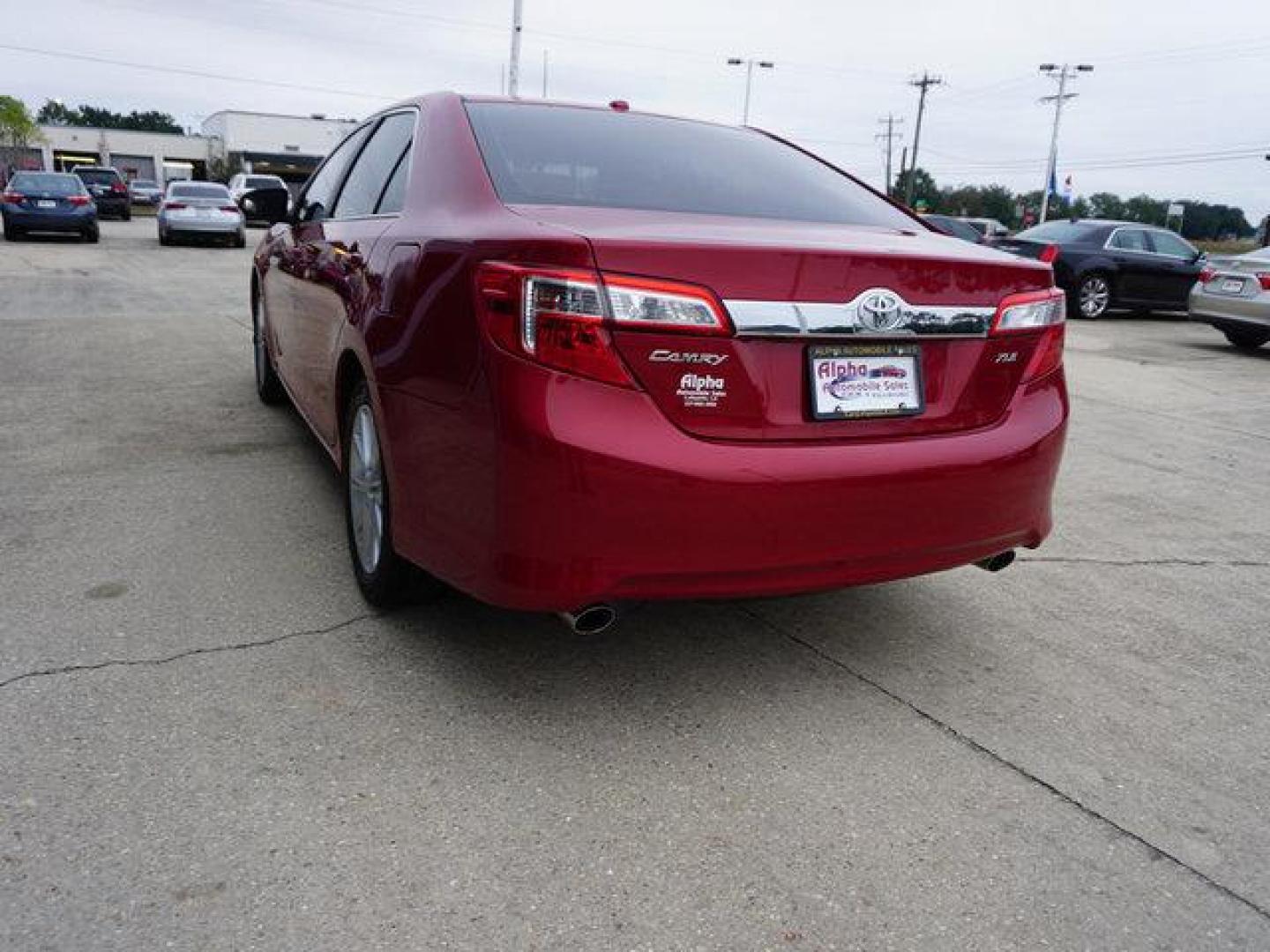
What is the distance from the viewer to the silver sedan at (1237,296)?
475 inches

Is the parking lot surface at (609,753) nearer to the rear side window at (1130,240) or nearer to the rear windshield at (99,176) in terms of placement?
the rear side window at (1130,240)

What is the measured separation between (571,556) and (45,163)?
102158 millimetres

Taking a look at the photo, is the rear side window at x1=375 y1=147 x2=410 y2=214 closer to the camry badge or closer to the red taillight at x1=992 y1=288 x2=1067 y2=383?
the camry badge

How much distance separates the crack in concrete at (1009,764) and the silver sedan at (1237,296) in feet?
36.8

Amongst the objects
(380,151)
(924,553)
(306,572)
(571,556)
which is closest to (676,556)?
(571,556)

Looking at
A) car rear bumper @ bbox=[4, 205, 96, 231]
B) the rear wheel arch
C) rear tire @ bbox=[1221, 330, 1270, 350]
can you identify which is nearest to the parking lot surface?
the rear wheel arch

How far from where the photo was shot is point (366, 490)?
3383 mm

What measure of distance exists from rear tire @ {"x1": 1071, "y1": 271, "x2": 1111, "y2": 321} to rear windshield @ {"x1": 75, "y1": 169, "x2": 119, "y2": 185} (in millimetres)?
31743

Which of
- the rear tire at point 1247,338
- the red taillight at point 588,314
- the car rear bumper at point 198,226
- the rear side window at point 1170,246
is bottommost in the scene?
the rear tire at point 1247,338

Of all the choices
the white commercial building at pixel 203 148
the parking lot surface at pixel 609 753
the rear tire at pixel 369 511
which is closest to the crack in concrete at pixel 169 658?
the parking lot surface at pixel 609 753

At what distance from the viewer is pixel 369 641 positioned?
316 cm

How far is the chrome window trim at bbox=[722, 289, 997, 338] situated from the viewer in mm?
2424

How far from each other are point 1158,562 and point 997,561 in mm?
1637

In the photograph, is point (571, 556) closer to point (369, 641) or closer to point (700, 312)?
point (700, 312)
